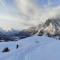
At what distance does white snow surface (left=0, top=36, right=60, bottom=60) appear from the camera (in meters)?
1.96

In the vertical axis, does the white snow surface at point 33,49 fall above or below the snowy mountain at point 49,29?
below

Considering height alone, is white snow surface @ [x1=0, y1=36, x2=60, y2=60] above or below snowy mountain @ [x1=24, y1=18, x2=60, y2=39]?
below

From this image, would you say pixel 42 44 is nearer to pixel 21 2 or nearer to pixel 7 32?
pixel 7 32

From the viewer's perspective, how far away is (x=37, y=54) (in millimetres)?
1974

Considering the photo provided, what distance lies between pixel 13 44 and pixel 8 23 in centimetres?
26

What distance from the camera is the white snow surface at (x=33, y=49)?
6.42 ft

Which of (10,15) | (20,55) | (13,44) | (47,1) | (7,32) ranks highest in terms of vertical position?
(47,1)

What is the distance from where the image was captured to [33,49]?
1991mm

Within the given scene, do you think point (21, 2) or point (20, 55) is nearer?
point (20, 55)

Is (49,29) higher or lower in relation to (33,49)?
higher

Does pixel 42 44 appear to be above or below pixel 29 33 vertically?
below

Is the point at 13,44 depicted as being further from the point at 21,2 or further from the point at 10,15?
the point at 21,2

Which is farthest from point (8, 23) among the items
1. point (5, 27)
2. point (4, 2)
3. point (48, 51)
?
point (48, 51)

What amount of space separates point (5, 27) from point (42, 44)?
462 millimetres
